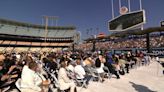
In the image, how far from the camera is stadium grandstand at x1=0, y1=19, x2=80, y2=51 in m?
64.6

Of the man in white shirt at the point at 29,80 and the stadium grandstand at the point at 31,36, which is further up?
the stadium grandstand at the point at 31,36

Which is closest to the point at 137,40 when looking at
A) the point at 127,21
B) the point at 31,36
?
the point at 127,21

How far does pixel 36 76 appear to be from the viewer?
5.27 metres

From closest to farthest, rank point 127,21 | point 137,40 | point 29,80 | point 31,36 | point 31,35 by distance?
point 29,80, point 127,21, point 137,40, point 31,36, point 31,35

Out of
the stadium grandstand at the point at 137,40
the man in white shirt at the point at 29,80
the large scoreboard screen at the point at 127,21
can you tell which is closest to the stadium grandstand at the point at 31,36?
the stadium grandstand at the point at 137,40

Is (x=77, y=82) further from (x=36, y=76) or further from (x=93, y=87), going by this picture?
(x=36, y=76)

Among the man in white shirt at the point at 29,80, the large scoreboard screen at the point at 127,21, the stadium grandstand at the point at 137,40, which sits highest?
the large scoreboard screen at the point at 127,21

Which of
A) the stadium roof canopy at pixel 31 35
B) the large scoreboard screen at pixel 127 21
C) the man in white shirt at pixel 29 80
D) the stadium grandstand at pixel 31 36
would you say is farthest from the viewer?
the stadium roof canopy at pixel 31 35

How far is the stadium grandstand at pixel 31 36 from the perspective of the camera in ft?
212

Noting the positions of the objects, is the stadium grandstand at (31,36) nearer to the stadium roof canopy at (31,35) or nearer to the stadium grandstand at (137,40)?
the stadium roof canopy at (31,35)

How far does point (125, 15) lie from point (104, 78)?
19.7 m

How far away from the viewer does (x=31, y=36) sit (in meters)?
72.6

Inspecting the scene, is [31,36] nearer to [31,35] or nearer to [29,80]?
[31,35]

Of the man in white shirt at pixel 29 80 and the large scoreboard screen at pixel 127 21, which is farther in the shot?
the large scoreboard screen at pixel 127 21
